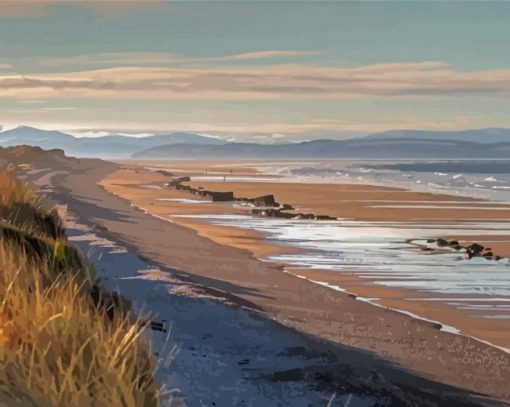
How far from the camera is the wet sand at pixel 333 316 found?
356 inches

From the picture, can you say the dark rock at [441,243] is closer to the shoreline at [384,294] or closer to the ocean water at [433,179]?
the shoreline at [384,294]

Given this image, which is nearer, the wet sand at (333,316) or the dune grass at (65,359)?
the dune grass at (65,359)

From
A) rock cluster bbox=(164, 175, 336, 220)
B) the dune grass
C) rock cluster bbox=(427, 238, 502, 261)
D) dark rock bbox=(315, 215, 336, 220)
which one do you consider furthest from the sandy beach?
rock cluster bbox=(164, 175, 336, 220)

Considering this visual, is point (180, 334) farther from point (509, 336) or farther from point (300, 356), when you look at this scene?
point (509, 336)

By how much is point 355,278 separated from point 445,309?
9.15 feet

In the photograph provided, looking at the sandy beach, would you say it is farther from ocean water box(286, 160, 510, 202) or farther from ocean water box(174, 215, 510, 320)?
ocean water box(286, 160, 510, 202)

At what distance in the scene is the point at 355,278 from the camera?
1509 centimetres

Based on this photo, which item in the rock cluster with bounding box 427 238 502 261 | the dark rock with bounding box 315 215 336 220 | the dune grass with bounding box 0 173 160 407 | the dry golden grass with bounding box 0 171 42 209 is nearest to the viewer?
the dune grass with bounding box 0 173 160 407

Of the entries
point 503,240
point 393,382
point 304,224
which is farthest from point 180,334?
point 304,224

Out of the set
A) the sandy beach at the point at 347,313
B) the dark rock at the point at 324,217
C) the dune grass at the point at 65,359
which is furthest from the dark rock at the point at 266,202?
the dune grass at the point at 65,359

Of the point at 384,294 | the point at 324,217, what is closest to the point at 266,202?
the point at 324,217

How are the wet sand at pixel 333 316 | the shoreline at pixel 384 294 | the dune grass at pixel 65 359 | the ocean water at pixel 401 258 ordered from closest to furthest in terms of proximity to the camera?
the dune grass at pixel 65 359 → the wet sand at pixel 333 316 → the shoreline at pixel 384 294 → the ocean water at pixel 401 258

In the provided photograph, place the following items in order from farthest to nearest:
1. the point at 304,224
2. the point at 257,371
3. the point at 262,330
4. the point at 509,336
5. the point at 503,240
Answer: the point at 304,224 < the point at 503,240 < the point at 509,336 < the point at 262,330 < the point at 257,371

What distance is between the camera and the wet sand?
9.03m
